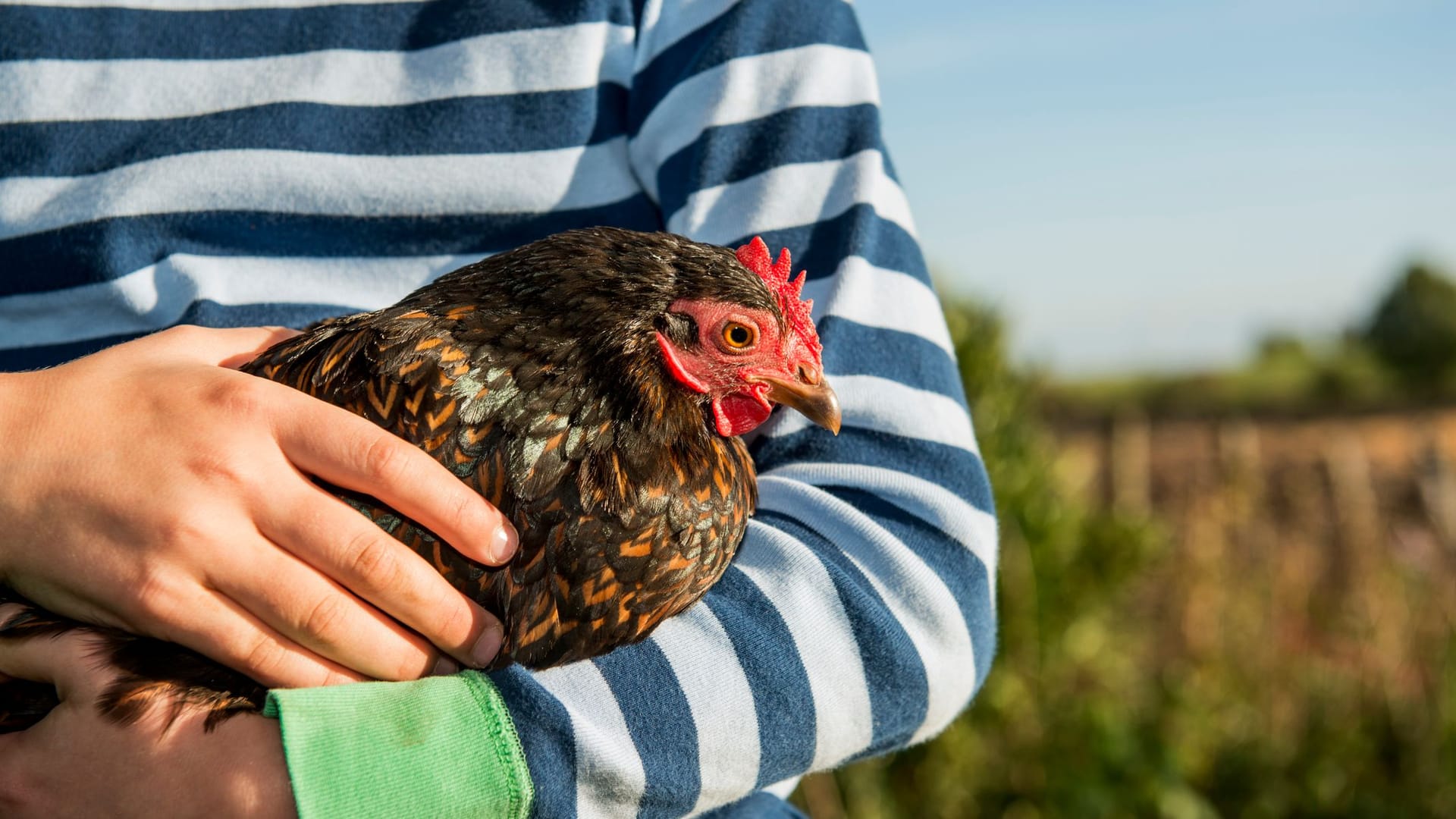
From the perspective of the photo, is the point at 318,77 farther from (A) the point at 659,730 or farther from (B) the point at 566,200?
(A) the point at 659,730

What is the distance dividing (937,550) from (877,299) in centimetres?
32

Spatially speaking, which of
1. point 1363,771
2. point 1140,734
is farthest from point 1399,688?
point 1140,734

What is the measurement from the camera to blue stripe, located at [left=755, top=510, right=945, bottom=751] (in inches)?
44.9

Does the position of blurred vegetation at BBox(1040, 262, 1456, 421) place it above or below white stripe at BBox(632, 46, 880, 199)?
below

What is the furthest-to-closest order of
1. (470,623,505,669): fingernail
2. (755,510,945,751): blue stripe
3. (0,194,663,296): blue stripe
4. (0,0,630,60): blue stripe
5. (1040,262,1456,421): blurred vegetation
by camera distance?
(1040,262,1456,421): blurred vegetation → (0,0,630,60): blue stripe → (0,194,663,296): blue stripe → (755,510,945,751): blue stripe → (470,623,505,669): fingernail

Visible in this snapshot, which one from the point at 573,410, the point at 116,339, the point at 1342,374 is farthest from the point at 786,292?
the point at 1342,374

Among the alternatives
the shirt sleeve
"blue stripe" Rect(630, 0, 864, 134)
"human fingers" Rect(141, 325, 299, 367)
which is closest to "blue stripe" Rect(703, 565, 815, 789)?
the shirt sleeve

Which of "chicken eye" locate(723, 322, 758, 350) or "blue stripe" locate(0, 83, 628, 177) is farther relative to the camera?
"blue stripe" locate(0, 83, 628, 177)

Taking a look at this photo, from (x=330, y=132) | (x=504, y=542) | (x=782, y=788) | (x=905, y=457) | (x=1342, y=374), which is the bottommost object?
(x=1342, y=374)

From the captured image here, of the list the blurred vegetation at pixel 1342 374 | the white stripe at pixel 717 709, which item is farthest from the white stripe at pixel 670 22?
the blurred vegetation at pixel 1342 374

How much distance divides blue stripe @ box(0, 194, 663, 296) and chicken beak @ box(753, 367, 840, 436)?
0.41 m

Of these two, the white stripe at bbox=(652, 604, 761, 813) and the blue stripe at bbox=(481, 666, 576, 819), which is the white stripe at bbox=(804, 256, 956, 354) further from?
the blue stripe at bbox=(481, 666, 576, 819)

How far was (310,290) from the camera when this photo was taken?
1.41 m

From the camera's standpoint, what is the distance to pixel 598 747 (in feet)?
3.24
